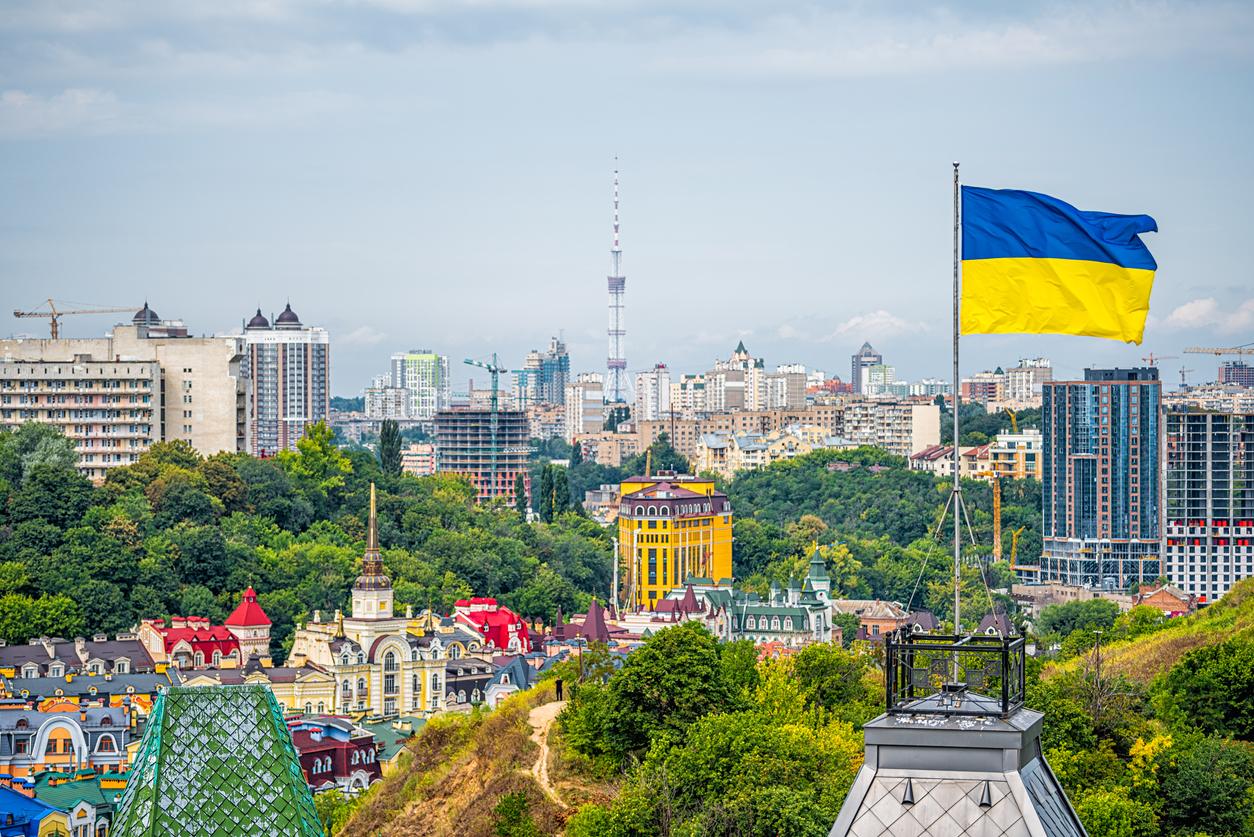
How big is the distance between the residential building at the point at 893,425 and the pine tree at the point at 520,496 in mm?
30466

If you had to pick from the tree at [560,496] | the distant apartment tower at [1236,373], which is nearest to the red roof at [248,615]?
the tree at [560,496]

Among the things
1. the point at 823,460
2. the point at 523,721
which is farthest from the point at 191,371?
the point at 823,460

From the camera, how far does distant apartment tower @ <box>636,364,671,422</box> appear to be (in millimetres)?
190500

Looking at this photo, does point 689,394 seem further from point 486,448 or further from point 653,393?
point 486,448

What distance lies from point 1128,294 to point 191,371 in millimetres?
59355

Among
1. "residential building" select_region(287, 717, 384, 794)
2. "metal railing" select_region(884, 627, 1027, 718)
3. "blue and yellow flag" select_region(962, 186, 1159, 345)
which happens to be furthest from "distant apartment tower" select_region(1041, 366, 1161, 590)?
"metal railing" select_region(884, 627, 1027, 718)

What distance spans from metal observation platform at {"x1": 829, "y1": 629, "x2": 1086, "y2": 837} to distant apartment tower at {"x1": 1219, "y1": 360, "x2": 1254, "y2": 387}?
150 m

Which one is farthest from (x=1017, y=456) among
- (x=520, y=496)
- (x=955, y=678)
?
(x=955, y=678)

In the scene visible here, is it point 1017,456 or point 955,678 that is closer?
point 955,678

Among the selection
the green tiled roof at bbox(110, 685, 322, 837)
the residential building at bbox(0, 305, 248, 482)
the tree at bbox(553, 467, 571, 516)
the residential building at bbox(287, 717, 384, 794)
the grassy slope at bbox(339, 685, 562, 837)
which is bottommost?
the residential building at bbox(287, 717, 384, 794)

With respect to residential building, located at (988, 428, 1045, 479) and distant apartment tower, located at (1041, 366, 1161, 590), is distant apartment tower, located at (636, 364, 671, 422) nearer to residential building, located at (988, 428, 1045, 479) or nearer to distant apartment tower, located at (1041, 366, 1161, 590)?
residential building, located at (988, 428, 1045, 479)

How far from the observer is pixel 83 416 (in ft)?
215

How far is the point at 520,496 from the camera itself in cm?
10081

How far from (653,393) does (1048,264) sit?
181697 mm
